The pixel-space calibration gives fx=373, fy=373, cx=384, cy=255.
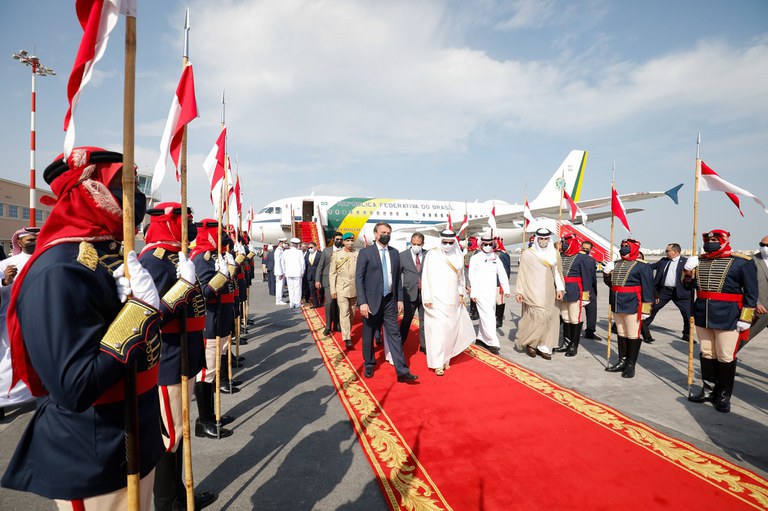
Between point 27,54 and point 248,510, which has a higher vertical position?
point 27,54

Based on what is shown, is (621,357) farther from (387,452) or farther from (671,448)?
(387,452)

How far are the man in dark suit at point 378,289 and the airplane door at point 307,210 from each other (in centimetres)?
1401

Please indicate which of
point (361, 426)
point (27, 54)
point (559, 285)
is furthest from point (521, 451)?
point (27, 54)

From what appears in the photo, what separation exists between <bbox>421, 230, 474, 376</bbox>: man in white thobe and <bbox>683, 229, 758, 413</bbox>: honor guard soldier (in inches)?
113

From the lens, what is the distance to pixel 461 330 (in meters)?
5.85

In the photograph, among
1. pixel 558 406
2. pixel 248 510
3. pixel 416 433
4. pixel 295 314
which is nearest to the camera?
pixel 248 510

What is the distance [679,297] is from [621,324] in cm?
306

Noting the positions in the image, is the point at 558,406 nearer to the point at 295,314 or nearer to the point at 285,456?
the point at 285,456

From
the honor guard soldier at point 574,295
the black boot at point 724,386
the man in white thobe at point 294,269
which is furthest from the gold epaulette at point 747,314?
the man in white thobe at point 294,269

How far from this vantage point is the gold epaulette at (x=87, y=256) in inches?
50.7

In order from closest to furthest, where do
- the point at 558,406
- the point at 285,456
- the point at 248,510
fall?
the point at 248,510 < the point at 285,456 < the point at 558,406

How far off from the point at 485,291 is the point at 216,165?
484cm

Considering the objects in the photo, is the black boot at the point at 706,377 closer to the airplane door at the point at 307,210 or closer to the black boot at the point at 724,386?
the black boot at the point at 724,386

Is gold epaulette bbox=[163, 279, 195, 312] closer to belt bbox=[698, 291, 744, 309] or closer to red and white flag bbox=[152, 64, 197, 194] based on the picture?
red and white flag bbox=[152, 64, 197, 194]
